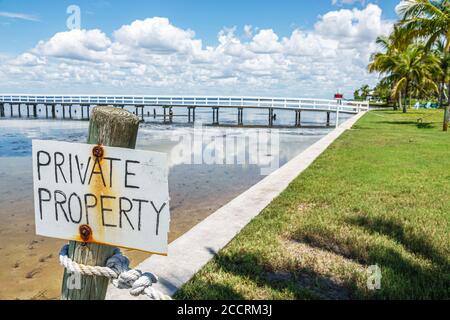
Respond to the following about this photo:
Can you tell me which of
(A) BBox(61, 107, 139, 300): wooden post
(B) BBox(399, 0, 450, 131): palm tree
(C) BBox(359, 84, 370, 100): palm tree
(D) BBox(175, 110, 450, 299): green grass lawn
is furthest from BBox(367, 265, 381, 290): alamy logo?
(C) BBox(359, 84, 370, 100): palm tree

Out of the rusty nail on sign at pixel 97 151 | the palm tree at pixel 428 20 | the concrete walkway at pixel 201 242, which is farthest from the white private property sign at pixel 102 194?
the palm tree at pixel 428 20

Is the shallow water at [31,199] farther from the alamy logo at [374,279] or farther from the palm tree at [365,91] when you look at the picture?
the palm tree at [365,91]

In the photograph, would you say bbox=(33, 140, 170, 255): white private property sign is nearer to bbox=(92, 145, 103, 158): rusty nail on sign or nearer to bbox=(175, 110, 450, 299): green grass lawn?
bbox=(92, 145, 103, 158): rusty nail on sign

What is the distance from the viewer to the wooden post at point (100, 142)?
155 centimetres

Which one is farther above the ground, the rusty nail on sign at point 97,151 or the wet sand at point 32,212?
the rusty nail on sign at point 97,151

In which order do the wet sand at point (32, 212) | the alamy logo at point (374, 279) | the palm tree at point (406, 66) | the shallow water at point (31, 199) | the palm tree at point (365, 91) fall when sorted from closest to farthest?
1. the alamy logo at point (374, 279)
2. the wet sand at point (32, 212)
3. the shallow water at point (31, 199)
4. the palm tree at point (406, 66)
5. the palm tree at point (365, 91)

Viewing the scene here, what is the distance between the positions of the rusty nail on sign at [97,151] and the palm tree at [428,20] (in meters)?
17.9

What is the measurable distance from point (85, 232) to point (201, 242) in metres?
2.65

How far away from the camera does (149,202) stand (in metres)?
1.51

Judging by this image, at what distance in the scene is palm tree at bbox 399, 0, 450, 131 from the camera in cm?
1603

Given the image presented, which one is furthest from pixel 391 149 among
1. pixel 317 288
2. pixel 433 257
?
pixel 317 288

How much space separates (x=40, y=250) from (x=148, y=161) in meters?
4.89

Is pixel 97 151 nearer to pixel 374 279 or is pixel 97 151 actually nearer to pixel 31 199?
pixel 374 279

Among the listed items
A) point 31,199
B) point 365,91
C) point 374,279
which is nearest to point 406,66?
point 31,199
